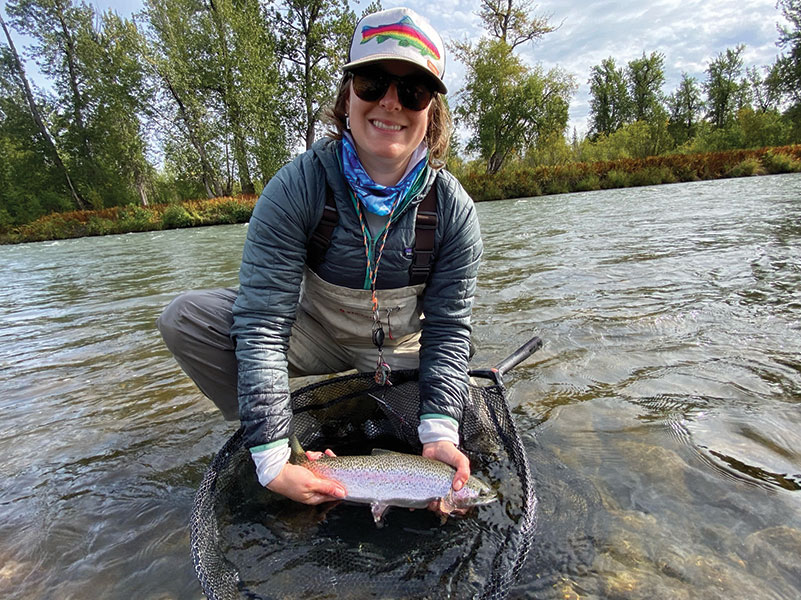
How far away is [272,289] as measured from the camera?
6.58ft

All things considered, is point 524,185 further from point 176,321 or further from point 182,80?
point 176,321

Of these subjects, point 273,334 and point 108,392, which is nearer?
point 273,334

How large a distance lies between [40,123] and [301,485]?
41954mm

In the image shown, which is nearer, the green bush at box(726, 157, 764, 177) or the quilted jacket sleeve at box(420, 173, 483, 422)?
the quilted jacket sleeve at box(420, 173, 483, 422)

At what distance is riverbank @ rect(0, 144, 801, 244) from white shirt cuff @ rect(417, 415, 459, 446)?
25.4 metres

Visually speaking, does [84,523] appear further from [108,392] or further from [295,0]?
[295,0]

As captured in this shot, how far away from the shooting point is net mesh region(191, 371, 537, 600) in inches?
60.1

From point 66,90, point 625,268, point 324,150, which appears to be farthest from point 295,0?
point 324,150

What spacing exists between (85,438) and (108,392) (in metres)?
0.73

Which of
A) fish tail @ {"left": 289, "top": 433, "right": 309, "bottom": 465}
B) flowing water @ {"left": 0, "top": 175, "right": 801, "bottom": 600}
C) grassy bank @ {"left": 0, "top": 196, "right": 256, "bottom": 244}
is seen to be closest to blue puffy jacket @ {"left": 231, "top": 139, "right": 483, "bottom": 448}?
fish tail @ {"left": 289, "top": 433, "right": 309, "bottom": 465}

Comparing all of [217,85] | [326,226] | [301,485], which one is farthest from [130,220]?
[301,485]

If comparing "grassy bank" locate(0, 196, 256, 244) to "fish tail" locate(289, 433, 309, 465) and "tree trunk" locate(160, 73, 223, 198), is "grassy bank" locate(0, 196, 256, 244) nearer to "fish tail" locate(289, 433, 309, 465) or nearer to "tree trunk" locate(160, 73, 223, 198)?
"tree trunk" locate(160, 73, 223, 198)

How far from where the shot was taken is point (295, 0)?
96.5 feet

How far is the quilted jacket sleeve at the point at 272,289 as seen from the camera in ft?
6.10
